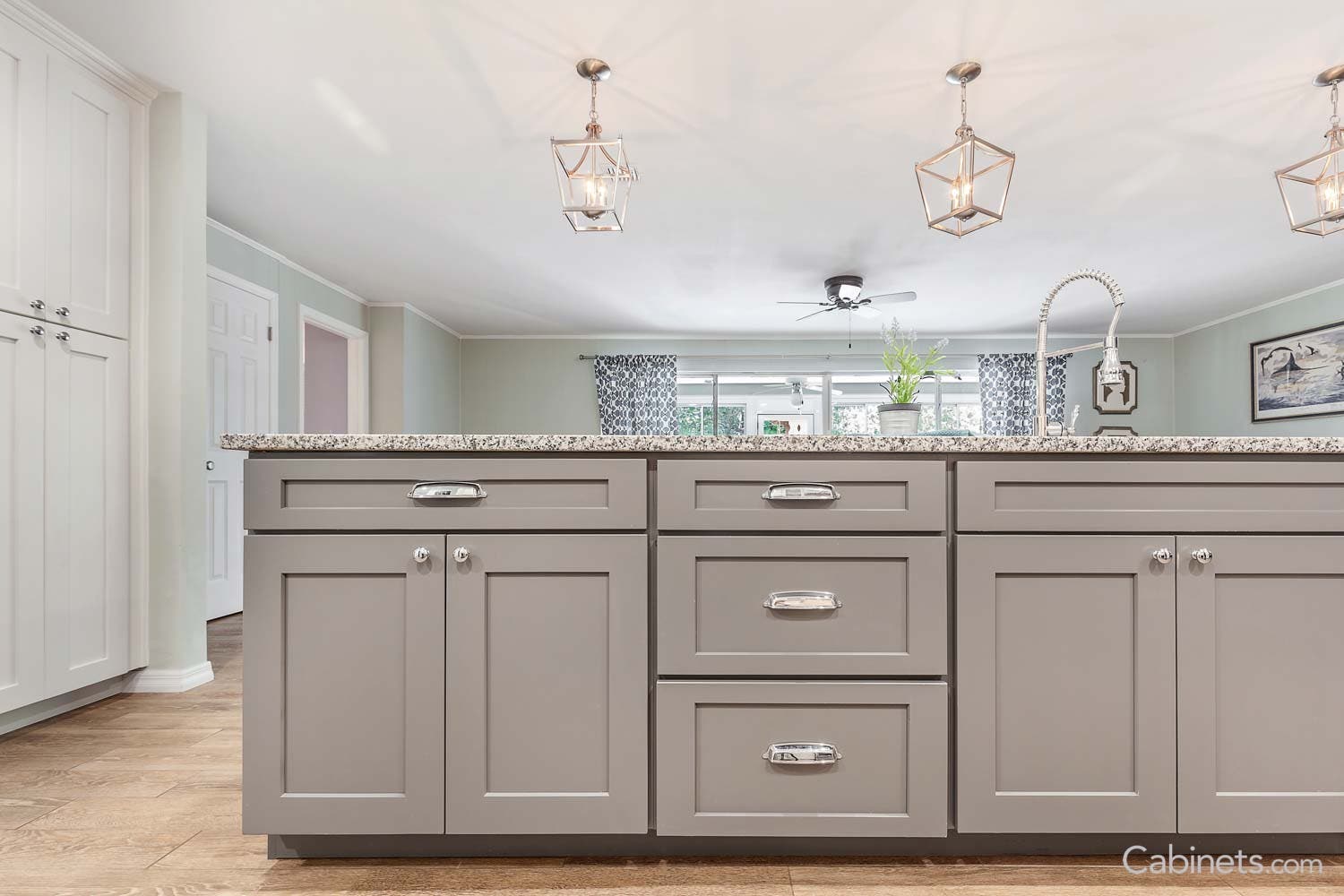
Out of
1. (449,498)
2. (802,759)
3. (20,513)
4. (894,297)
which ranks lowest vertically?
(802,759)

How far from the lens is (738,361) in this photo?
24.1ft

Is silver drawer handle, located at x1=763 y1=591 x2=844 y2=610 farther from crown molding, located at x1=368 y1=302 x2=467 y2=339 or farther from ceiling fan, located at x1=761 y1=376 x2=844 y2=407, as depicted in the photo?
ceiling fan, located at x1=761 y1=376 x2=844 y2=407

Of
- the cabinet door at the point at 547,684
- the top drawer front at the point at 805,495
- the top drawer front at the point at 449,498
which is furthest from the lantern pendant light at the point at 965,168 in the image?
the cabinet door at the point at 547,684

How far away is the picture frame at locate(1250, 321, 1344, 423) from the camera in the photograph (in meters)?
5.11

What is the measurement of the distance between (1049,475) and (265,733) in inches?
62.1

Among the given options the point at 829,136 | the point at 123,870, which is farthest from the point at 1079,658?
the point at 829,136

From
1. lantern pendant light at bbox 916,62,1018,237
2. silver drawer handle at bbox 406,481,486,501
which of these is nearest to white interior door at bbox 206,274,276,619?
silver drawer handle at bbox 406,481,486,501

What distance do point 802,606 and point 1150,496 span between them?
0.70 meters

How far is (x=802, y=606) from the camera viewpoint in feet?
4.26

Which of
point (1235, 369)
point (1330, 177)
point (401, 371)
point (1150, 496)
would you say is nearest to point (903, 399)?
point (1150, 496)

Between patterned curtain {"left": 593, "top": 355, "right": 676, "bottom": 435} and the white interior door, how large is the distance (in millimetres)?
3410

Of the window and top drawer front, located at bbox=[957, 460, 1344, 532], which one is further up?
the window

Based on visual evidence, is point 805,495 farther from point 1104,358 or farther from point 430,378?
point 430,378

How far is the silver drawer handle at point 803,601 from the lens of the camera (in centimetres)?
130
